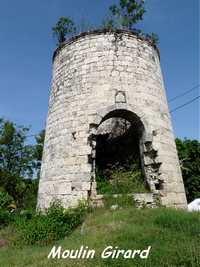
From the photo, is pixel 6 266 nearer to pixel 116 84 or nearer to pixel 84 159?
pixel 84 159

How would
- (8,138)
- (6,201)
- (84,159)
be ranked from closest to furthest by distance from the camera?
1. (84,159)
2. (6,201)
3. (8,138)

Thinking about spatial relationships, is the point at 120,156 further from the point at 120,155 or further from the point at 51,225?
the point at 51,225

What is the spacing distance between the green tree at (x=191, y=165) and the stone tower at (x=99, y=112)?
31.9 feet

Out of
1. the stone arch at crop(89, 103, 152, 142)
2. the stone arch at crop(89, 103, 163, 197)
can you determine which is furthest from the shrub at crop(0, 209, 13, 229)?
the stone arch at crop(89, 103, 152, 142)

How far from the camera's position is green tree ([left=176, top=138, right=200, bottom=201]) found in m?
16.8

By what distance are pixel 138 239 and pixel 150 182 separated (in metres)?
2.92

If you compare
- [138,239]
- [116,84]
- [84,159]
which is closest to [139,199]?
[84,159]

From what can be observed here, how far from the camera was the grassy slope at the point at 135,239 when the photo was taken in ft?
11.6

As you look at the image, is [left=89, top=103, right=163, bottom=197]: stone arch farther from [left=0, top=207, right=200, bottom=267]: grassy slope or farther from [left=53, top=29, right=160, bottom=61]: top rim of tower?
[left=53, top=29, right=160, bottom=61]: top rim of tower

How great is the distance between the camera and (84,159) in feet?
22.3

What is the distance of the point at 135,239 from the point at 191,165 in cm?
1407

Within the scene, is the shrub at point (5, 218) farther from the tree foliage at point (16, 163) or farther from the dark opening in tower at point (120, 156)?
the tree foliage at point (16, 163)

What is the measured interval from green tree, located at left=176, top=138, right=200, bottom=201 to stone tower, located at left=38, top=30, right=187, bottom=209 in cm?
973


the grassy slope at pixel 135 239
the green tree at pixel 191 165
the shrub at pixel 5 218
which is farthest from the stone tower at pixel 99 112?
the green tree at pixel 191 165
